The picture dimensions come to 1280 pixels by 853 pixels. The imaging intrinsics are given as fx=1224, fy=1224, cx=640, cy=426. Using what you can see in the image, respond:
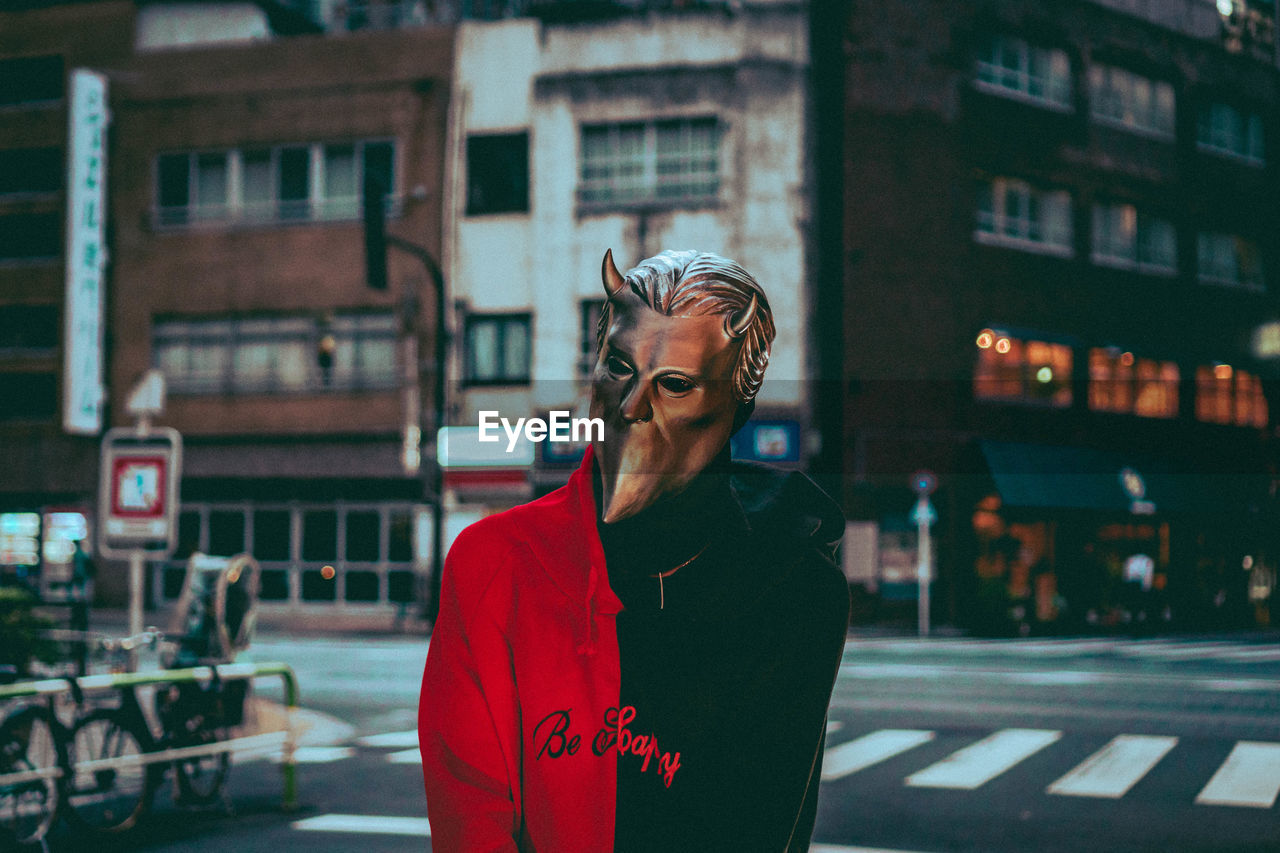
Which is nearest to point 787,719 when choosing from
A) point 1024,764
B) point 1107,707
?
point 1024,764

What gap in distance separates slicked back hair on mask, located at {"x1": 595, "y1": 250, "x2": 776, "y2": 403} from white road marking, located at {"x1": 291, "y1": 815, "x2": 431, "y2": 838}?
20.7 ft

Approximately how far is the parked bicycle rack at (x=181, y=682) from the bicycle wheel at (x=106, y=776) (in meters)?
0.04

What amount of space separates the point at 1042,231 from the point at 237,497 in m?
18.7

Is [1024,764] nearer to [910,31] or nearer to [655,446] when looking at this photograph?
[655,446]

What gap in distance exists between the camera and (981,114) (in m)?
25.8

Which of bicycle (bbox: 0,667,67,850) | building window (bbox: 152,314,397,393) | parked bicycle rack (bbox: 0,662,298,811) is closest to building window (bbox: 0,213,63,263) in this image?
building window (bbox: 152,314,397,393)

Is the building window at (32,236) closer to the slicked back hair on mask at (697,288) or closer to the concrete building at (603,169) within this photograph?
the concrete building at (603,169)

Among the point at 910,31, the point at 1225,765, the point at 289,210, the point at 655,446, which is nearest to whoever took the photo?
the point at 655,446

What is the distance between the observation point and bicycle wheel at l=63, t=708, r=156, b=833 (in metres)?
6.97

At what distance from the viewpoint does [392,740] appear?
10953 millimetres

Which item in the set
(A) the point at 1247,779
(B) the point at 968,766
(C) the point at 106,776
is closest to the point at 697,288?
(C) the point at 106,776

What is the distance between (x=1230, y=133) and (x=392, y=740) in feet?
76.3

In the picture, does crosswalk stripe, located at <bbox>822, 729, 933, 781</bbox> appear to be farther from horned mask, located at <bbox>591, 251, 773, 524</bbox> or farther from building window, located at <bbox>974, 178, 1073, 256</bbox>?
building window, located at <bbox>974, 178, 1073, 256</bbox>

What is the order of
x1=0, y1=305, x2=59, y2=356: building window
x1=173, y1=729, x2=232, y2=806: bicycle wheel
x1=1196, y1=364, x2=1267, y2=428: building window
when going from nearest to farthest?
x1=173, y1=729, x2=232, y2=806: bicycle wheel
x1=1196, y1=364, x2=1267, y2=428: building window
x1=0, y1=305, x2=59, y2=356: building window
